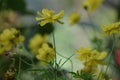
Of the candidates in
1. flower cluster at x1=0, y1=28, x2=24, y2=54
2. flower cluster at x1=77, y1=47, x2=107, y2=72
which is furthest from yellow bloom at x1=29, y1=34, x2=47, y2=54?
flower cluster at x1=77, y1=47, x2=107, y2=72

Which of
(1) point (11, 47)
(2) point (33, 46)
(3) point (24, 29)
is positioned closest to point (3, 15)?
(3) point (24, 29)

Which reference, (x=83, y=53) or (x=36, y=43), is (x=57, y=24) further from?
(x=83, y=53)

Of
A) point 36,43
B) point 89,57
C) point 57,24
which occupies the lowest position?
point 89,57

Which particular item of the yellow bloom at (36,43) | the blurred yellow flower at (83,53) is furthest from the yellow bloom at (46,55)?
the yellow bloom at (36,43)

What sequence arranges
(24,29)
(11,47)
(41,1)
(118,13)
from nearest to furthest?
(11,47) → (24,29) → (118,13) → (41,1)

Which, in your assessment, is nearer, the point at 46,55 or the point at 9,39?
the point at 46,55

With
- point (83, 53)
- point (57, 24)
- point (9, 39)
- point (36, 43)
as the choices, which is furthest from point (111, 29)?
point (57, 24)

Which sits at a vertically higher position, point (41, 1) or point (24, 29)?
point (41, 1)

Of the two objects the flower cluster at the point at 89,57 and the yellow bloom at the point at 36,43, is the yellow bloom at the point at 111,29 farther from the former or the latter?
the yellow bloom at the point at 36,43

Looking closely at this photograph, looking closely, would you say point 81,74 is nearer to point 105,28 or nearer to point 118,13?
point 105,28
